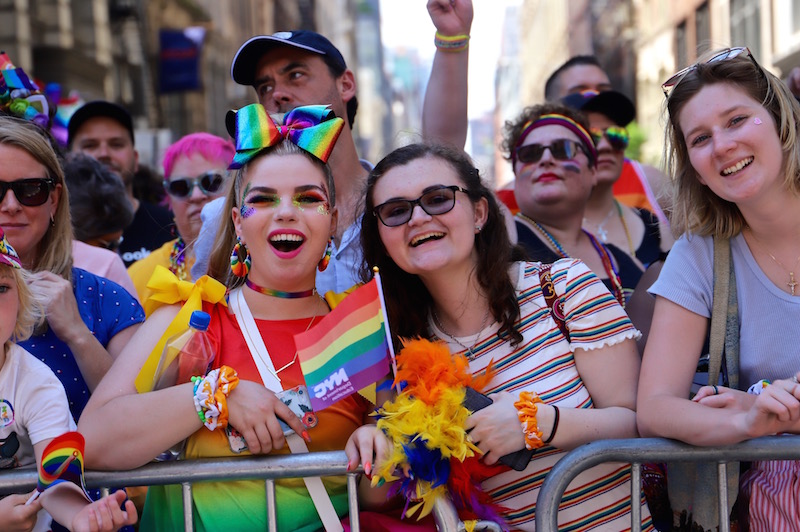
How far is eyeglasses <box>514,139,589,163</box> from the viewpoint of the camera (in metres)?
4.12

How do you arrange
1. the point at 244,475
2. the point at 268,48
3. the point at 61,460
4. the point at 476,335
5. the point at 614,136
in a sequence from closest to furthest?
the point at 61,460 < the point at 244,475 < the point at 476,335 < the point at 268,48 < the point at 614,136

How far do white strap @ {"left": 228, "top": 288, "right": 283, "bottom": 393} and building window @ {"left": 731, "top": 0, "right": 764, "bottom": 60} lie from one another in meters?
16.4

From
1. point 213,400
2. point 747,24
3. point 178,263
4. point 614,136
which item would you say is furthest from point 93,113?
point 747,24

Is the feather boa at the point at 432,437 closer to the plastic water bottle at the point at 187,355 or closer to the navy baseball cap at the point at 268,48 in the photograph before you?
the plastic water bottle at the point at 187,355

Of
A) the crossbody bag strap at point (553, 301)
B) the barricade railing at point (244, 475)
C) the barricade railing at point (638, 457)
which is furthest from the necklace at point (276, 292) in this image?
the barricade railing at point (638, 457)

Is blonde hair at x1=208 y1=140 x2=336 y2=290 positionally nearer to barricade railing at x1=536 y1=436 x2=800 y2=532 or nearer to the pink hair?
barricade railing at x1=536 y1=436 x2=800 y2=532

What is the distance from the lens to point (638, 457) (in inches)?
98.7

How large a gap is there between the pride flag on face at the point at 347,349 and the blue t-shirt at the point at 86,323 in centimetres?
94

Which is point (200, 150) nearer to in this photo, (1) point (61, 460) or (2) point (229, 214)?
(2) point (229, 214)

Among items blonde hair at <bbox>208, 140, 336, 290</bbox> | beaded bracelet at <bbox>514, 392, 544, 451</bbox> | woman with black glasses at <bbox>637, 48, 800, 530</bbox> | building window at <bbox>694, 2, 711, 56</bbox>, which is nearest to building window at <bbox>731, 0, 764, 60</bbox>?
building window at <bbox>694, 2, 711, 56</bbox>

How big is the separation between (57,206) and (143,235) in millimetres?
2175

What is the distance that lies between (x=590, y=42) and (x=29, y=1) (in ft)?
91.3

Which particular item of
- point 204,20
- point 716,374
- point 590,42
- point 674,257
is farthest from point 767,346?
point 590,42

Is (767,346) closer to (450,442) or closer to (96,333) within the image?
(450,442)
